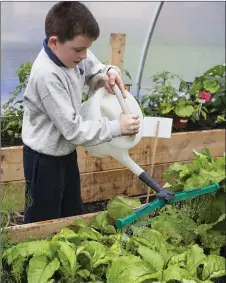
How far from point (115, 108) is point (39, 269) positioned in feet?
1.60

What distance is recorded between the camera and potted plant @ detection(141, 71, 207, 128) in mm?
2727

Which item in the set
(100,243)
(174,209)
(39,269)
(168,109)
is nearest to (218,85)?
(168,109)

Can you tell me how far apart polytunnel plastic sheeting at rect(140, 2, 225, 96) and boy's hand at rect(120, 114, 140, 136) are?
1.91m

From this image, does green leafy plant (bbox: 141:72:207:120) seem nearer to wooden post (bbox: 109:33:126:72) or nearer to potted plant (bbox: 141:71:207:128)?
potted plant (bbox: 141:71:207:128)

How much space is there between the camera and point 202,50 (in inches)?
141

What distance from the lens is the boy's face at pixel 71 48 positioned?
1.26 metres

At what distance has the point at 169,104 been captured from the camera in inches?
108

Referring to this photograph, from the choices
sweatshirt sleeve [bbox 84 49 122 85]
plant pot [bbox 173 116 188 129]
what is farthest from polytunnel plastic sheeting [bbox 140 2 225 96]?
sweatshirt sleeve [bbox 84 49 122 85]

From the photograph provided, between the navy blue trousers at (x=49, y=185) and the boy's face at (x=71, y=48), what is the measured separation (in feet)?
1.07

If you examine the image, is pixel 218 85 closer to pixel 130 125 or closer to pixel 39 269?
pixel 130 125

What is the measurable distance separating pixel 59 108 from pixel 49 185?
0.34 metres

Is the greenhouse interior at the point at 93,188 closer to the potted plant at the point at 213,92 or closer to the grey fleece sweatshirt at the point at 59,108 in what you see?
the grey fleece sweatshirt at the point at 59,108

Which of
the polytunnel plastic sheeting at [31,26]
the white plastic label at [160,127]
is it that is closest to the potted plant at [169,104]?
the polytunnel plastic sheeting at [31,26]

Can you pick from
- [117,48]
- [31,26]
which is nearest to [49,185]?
[117,48]
